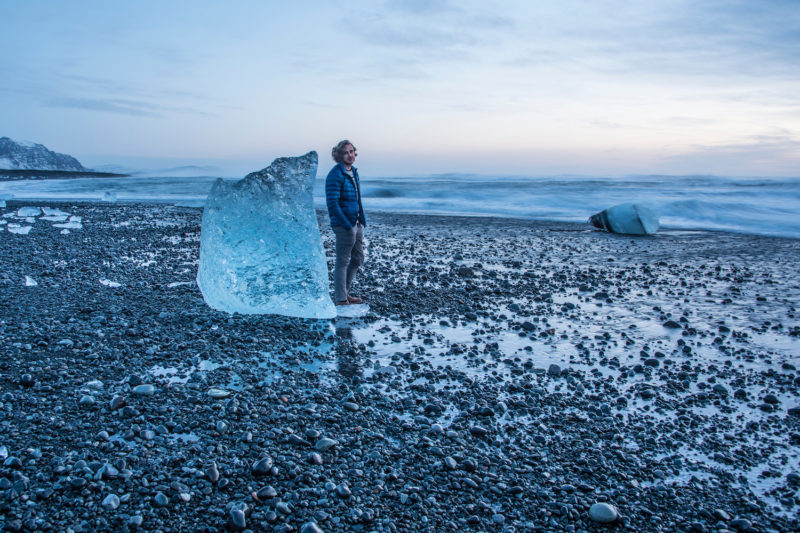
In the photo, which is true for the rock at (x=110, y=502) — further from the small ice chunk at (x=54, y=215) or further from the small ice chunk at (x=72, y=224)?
the small ice chunk at (x=54, y=215)

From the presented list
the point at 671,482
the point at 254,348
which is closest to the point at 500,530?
the point at 671,482

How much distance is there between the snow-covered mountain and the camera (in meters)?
75.7

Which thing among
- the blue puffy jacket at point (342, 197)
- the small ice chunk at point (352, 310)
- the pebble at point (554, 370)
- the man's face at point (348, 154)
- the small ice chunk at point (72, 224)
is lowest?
the pebble at point (554, 370)

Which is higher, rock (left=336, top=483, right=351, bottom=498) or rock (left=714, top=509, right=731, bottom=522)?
rock (left=336, top=483, right=351, bottom=498)

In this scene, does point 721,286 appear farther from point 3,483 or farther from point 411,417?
point 3,483

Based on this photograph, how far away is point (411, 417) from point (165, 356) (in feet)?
8.63

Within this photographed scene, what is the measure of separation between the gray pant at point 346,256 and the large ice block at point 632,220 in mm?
12378

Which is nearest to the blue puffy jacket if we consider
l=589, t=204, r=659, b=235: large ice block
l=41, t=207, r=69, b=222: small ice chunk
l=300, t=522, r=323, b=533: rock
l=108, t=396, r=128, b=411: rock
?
l=108, t=396, r=128, b=411: rock

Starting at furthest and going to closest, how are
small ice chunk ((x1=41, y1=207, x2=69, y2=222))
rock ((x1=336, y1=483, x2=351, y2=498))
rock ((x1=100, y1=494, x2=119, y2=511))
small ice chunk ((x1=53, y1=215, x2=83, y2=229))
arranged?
small ice chunk ((x1=41, y1=207, x2=69, y2=222))
small ice chunk ((x1=53, y1=215, x2=83, y2=229))
rock ((x1=336, y1=483, x2=351, y2=498))
rock ((x1=100, y1=494, x2=119, y2=511))

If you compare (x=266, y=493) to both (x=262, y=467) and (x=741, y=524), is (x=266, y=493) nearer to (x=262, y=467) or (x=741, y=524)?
(x=262, y=467)

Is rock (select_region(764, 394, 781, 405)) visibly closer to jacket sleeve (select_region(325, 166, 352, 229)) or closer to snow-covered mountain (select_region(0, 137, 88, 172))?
jacket sleeve (select_region(325, 166, 352, 229))

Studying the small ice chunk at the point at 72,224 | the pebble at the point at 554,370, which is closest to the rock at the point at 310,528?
the pebble at the point at 554,370

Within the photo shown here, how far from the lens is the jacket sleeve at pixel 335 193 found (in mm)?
6984

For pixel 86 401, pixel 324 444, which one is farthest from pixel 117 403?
pixel 324 444
